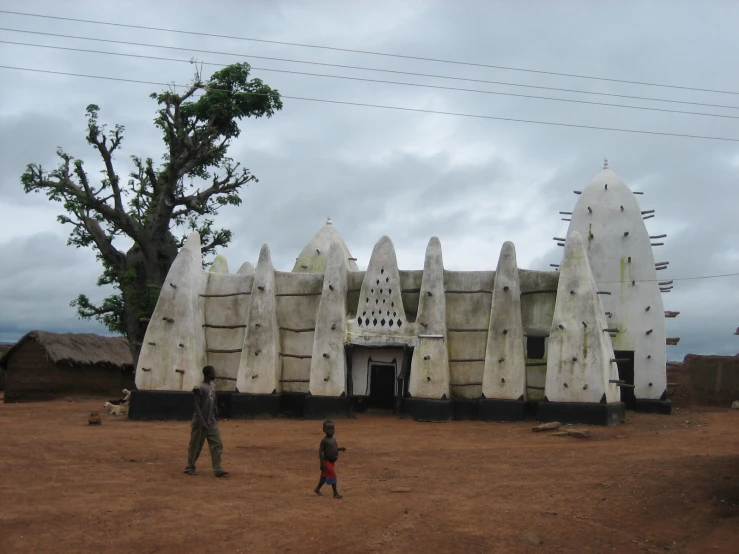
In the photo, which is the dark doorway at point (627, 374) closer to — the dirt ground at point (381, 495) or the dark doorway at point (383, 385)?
the dirt ground at point (381, 495)

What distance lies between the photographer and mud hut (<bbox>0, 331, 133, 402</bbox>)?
24.5 m


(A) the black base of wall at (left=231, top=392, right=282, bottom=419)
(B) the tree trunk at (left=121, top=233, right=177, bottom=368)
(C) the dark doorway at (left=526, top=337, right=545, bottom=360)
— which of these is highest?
A: (B) the tree trunk at (left=121, top=233, right=177, bottom=368)

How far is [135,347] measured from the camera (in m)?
23.7

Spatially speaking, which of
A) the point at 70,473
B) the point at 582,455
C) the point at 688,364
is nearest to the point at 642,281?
the point at 688,364

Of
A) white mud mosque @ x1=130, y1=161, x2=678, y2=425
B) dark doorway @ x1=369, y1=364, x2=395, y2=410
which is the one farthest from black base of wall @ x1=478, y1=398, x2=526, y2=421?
dark doorway @ x1=369, y1=364, x2=395, y2=410

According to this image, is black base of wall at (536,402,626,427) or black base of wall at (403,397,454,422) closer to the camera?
black base of wall at (536,402,626,427)

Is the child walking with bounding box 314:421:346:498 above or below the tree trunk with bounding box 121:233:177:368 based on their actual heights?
below

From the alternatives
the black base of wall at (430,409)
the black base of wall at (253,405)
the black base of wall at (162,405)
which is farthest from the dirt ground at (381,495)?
the black base of wall at (253,405)

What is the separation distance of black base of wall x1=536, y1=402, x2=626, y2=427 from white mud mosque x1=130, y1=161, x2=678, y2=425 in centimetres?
2

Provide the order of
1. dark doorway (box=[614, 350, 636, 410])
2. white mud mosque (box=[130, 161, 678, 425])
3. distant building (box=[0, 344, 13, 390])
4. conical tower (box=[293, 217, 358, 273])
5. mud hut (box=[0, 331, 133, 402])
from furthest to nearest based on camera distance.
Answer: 1. distant building (box=[0, 344, 13, 390])
2. conical tower (box=[293, 217, 358, 273])
3. mud hut (box=[0, 331, 133, 402])
4. dark doorway (box=[614, 350, 636, 410])
5. white mud mosque (box=[130, 161, 678, 425])

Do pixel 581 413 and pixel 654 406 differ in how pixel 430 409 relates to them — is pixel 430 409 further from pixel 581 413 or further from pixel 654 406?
pixel 654 406

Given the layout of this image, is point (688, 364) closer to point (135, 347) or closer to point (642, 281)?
point (642, 281)

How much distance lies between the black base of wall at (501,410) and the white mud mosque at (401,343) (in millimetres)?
26

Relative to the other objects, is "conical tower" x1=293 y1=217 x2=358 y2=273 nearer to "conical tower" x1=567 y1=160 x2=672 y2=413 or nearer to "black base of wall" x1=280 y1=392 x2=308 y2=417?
"black base of wall" x1=280 y1=392 x2=308 y2=417
